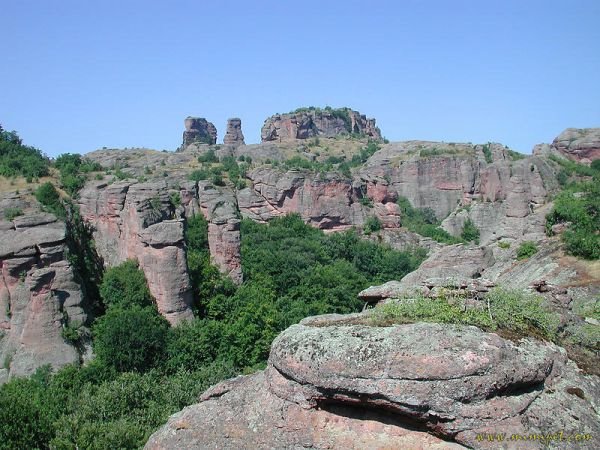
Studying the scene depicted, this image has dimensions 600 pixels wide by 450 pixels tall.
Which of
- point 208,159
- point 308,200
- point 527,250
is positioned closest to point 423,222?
point 308,200

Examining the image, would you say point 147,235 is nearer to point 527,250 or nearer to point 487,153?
point 527,250

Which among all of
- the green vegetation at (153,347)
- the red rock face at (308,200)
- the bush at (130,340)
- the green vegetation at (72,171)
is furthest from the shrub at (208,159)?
the bush at (130,340)

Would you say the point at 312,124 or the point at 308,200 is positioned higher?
the point at 312,124

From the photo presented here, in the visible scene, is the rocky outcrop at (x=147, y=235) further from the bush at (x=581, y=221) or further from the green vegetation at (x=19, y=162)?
the bush at (x=581, y=221)

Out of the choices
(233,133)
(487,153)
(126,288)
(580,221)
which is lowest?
(126,288)

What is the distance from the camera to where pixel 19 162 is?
149 ft

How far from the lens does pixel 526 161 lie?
69188 mm

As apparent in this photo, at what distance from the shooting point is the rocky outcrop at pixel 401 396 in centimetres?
823

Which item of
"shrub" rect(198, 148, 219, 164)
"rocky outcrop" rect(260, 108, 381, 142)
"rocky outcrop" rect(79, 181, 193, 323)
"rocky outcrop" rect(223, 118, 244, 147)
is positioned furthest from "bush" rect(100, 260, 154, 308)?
"rocky outcrop" rect(223, 118, 244, 147)

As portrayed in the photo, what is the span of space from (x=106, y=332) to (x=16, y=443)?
956 centimetres

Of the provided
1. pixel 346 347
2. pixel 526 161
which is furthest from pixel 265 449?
pixel 526 161

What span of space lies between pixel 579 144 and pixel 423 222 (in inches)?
987

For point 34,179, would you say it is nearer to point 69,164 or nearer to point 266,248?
point 69,164

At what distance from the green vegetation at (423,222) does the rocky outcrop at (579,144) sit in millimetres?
21249
